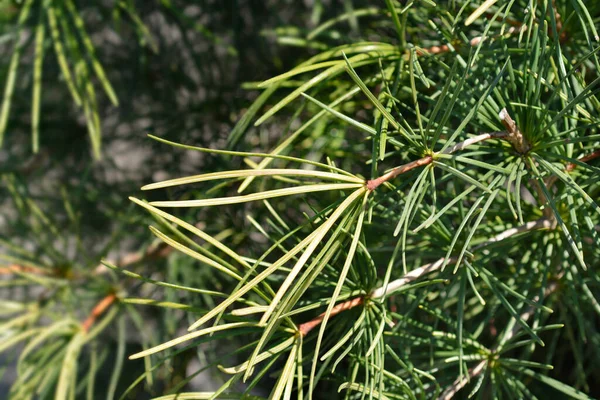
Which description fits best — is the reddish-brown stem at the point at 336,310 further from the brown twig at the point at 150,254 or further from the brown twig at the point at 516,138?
the brown twig at the point at 150,254

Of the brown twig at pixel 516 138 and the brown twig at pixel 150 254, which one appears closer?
the brown twig at pixel 516 138

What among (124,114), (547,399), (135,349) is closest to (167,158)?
(124,114)

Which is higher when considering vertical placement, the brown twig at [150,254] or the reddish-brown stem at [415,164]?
the reddish-brown stem at [415,164]

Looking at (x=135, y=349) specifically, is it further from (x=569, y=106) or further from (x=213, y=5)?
(x=569, y=106)

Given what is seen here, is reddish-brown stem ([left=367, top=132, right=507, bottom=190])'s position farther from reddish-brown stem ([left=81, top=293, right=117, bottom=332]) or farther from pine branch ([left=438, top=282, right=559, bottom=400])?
reddish-brown stem ([left=81, top=293, right=117, bottom=332])

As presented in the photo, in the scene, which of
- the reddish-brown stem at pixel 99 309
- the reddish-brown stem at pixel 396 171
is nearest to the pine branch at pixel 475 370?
the reddish-brown stem at pixel 396 171

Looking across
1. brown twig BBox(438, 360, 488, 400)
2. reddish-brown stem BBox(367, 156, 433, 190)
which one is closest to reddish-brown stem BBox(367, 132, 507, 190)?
reddish-brown stem BBox(367, 156, 433, 190)

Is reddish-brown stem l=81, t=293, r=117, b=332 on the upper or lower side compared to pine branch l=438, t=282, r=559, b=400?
lower

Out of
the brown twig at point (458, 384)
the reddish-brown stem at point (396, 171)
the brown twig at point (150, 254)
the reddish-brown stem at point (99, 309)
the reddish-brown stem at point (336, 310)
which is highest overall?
the reddish-brown stem at point (396, 171)

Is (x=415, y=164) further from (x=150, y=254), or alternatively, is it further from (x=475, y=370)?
(x=150, y=254)
